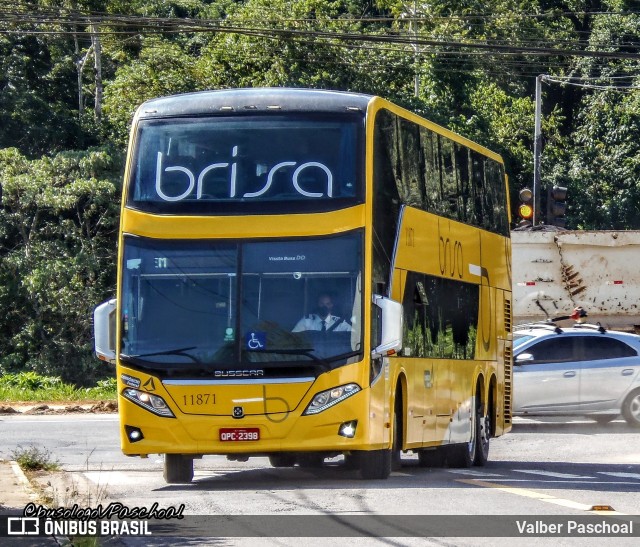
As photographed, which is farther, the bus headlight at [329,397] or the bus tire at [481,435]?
the bus tire at [481,435]

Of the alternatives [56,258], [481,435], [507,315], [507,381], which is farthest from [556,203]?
[56,258]

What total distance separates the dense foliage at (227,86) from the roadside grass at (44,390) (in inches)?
180

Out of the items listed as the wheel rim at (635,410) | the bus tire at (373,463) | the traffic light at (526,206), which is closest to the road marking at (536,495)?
the bus tire at (373,463)

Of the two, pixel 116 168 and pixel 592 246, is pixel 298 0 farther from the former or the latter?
pixel 592 246

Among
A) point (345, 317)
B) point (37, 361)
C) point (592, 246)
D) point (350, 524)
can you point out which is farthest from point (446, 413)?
point (37, 361)

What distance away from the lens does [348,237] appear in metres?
13.8

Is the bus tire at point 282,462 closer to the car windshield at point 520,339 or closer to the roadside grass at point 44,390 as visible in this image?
the car windshield at point 520,339

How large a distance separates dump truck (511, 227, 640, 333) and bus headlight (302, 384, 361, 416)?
14.9 metres

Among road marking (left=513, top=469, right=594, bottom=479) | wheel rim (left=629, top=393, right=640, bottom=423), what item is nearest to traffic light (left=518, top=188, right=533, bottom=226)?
wheel rim (left=629, top=393, right=640, bottom=423)

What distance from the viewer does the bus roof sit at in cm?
1431

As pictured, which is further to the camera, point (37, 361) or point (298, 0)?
point (298, 0)

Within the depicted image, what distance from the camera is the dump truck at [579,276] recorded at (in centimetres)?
2792

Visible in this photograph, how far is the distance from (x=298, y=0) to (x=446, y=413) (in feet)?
108

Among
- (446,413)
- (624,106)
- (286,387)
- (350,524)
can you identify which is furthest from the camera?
(624,106)
